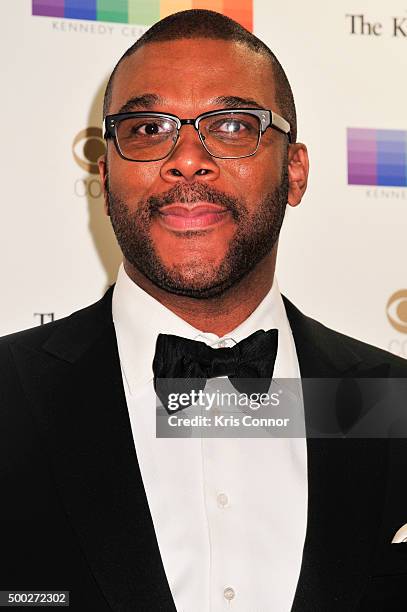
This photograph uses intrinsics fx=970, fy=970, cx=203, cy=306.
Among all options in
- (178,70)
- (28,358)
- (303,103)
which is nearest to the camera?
(28,358)

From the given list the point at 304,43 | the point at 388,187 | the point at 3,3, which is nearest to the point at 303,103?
the point at 304,43

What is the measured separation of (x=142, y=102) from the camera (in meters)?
1.91

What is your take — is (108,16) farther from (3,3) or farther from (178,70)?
(178,70)

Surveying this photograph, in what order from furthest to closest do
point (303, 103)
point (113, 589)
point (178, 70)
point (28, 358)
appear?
point (303, 103), point (178, 70), point (28, 358), point (113, 589)

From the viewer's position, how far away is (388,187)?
2.47m

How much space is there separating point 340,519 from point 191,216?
625 mm

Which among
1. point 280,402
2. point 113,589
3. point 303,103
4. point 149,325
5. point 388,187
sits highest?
point 303,103

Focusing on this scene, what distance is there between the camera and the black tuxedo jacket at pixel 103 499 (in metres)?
1.58

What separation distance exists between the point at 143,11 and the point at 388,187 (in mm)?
750

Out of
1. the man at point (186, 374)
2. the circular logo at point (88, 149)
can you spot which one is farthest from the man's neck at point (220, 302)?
the circular logo at point (88, 149)

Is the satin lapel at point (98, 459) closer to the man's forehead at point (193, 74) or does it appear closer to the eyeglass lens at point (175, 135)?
the eyeglass lens at point (175, 135)

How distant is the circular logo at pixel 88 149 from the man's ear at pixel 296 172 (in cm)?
46

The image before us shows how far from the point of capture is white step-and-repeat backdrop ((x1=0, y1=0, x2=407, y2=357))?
2.22 meters

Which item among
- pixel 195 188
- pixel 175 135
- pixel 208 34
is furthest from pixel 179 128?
pixel 208 34
